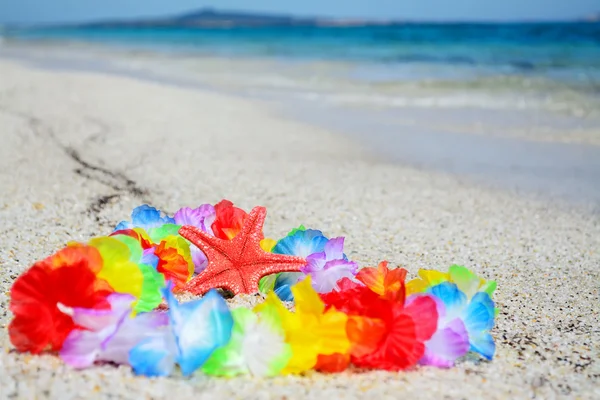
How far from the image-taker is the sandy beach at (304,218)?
6.82ft

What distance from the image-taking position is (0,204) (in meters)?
4.16

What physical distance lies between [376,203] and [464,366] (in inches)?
93.8

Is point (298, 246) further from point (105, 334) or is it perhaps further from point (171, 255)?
point (105, 334)

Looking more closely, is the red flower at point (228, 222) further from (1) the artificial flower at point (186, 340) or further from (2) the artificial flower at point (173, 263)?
(1) the artificial flower at point (186, 340)

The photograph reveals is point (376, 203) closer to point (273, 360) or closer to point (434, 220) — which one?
point (434, 220)

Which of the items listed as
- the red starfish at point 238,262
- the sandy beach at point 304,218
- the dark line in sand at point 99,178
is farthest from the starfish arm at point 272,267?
the dark line in sand at point 99,178

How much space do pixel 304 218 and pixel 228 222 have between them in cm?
129

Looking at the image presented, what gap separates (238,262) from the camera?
273cm

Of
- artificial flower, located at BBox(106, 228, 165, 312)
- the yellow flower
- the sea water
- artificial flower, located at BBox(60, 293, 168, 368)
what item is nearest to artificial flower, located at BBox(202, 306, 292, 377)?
artificial flower, located at BBox(60, 293, 168, 368)

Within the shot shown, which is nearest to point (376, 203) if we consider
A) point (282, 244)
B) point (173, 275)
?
point (282, 244)

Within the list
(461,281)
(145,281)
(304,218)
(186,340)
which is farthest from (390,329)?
(304,218)

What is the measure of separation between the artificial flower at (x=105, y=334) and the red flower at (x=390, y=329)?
681 mm

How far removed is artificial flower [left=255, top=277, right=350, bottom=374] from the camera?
211 centimetres

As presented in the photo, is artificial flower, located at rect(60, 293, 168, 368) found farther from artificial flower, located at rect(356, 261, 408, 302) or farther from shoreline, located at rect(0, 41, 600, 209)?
shoreline, located at rect(0, 41, 600, 209)
